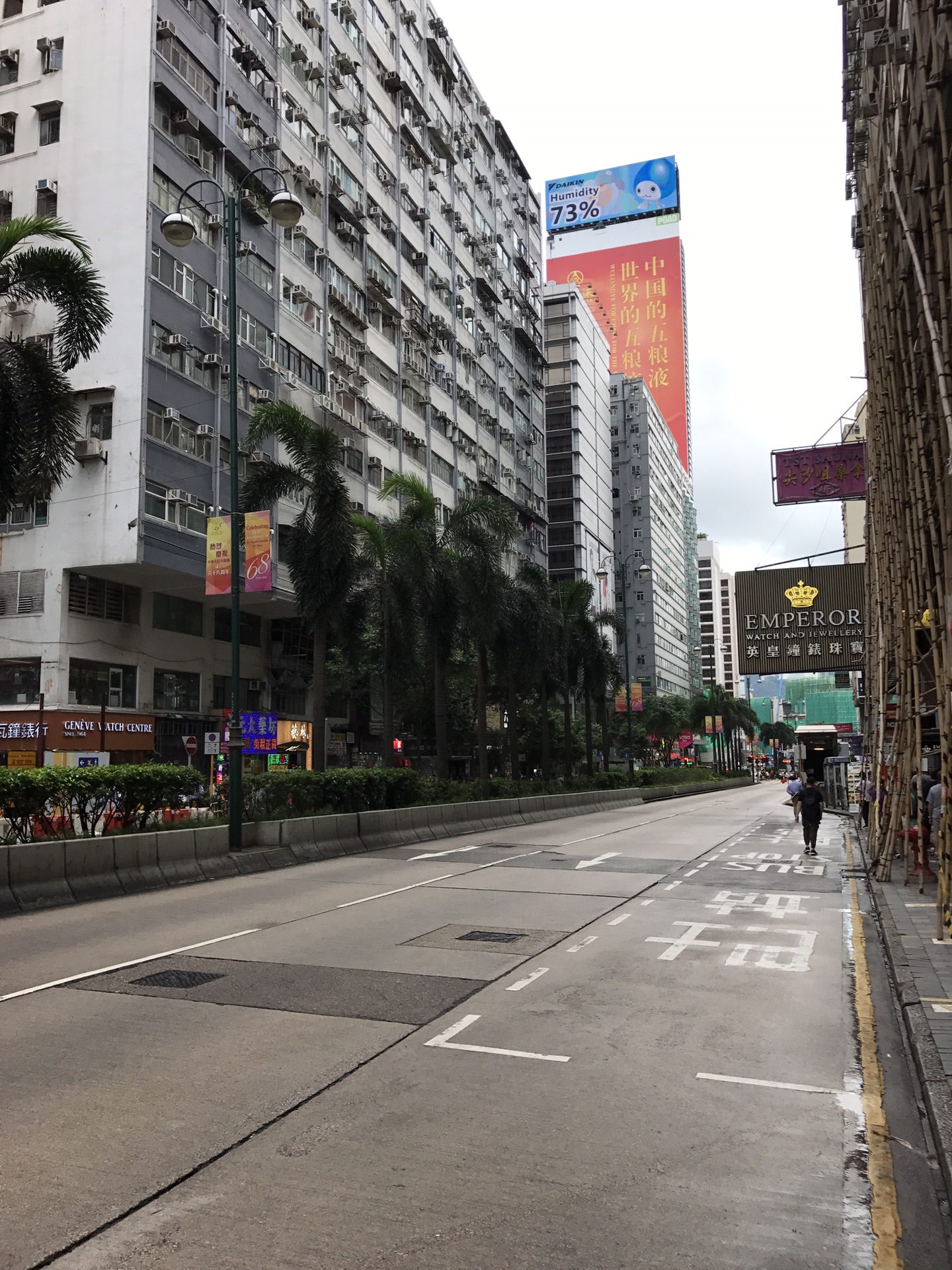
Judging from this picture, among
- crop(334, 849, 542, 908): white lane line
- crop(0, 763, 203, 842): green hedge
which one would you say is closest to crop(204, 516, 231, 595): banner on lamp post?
crop(0, 763, 203, 842): green hedge

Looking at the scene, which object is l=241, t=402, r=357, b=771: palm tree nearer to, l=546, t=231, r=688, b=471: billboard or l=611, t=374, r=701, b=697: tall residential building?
l=611, t=374, r=701, b=697: tall residential building

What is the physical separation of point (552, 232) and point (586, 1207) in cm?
17959

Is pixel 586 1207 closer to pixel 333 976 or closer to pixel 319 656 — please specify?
pixel 333 976

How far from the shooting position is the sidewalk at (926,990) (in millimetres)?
5268

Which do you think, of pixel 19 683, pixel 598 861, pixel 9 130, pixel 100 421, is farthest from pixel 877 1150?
pixel 9 130

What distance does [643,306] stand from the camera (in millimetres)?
169625

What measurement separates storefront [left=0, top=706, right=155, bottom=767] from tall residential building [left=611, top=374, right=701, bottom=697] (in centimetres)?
8814

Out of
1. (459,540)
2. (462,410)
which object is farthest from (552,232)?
(459,540)

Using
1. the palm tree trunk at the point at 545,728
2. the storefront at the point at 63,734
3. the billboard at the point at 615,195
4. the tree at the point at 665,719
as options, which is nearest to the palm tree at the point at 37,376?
the storefront at the point at 63,734

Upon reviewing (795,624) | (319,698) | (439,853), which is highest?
(795,624)

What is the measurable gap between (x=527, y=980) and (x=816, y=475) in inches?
828

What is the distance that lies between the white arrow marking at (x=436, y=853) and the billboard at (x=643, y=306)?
152 meters

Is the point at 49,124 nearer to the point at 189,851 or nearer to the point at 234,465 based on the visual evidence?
the point at 234,465

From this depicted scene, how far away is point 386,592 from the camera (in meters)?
31.8
